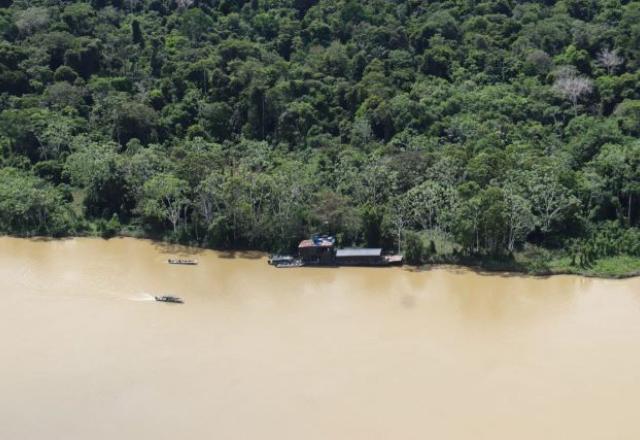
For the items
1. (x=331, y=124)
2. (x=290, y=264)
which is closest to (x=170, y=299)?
(x=290, y=264)

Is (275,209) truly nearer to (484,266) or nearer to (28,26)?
(484,266)

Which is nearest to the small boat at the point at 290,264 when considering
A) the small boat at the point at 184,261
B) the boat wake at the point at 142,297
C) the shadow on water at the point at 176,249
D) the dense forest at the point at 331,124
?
the dense forest at the point at 331,124

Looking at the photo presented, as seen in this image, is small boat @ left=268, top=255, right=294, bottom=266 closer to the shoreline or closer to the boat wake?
the shoreline

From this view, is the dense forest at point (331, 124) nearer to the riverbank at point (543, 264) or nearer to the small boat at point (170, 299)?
the riverbank at point (543, 264)

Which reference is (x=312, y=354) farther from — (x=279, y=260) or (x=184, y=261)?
(x=184, y=261)

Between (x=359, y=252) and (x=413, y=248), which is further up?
(x=413, y=248)

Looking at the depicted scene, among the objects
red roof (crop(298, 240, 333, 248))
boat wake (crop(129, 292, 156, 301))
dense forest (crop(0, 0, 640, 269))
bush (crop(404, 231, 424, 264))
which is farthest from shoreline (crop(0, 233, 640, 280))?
boat wake (crop(129, 292, 156, 301))

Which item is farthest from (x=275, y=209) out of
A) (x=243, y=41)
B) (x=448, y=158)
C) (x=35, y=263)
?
(x=243, y=41)
